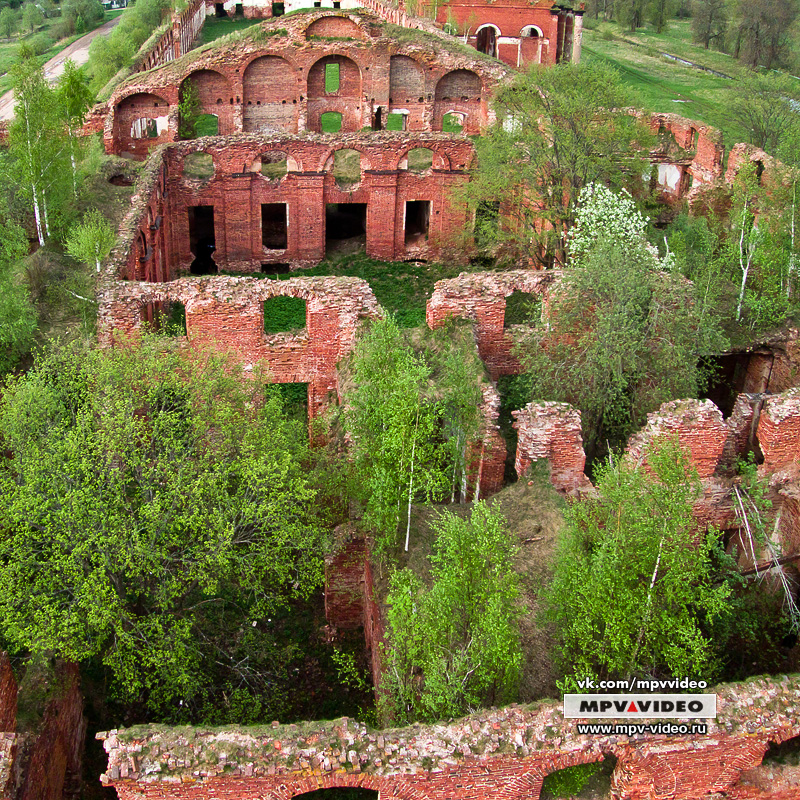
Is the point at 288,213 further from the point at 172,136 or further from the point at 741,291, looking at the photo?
the point at 741,291

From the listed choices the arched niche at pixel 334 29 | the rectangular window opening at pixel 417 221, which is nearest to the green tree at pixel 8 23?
the arched niche at pixel 334 29

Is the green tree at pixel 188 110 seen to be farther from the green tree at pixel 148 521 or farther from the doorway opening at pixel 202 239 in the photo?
the green tree at pixel 148 521

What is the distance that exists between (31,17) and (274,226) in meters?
52.8

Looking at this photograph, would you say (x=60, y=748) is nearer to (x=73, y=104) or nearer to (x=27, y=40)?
(x=73, y=104)

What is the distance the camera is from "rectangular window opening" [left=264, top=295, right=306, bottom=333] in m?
25.1

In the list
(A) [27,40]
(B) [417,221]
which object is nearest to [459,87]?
(B) [417,221]

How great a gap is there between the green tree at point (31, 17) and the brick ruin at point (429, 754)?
7451 centimetres

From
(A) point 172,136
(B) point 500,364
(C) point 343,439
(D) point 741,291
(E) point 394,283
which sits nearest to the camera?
(C) point 343,439

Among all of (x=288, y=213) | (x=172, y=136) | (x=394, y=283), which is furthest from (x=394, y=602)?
(x=172, y=136)

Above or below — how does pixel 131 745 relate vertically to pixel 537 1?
below

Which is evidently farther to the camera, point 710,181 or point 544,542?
point 710,181

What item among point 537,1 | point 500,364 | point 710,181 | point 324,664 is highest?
point 537,1

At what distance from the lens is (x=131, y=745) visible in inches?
347

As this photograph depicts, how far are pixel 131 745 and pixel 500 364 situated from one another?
12.9 m
